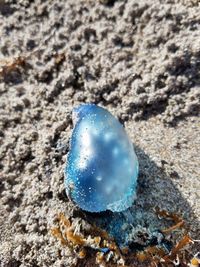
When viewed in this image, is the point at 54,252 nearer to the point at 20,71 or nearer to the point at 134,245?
the point at 134,245

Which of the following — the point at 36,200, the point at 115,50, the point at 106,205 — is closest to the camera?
the point at 106,205

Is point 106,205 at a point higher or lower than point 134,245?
higher

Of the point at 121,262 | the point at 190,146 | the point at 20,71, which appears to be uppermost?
the point at 20,71

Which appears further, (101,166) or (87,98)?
(87,98)

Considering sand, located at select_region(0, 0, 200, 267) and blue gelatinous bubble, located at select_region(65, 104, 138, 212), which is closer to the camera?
blue gelatinous bubble, located at select_region(65, 104, 138, 212)

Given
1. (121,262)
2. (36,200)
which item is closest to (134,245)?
(121,262)
